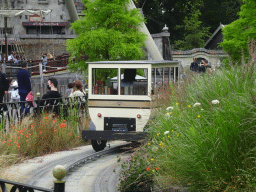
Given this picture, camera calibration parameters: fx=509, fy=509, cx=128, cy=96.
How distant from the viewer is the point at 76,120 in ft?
45.5

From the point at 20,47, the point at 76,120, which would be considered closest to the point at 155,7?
the point at 20,47

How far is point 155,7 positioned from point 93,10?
36.3m

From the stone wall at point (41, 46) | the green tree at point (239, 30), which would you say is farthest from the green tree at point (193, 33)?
the green tree at point (239, 30)

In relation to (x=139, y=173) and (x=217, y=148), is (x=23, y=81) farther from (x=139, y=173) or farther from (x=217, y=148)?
(x=217, y=148)

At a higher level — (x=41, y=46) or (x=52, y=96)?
(x=41, y=46)

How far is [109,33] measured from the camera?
18203 millimetres

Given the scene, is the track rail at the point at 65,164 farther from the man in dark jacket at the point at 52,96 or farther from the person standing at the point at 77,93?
the person standing at the point at 77,93

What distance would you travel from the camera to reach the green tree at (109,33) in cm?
1806

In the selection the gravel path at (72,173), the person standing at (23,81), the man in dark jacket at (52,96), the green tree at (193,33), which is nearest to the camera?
the gravel path at (72,173)

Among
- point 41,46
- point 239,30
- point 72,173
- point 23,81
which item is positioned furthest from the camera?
point 41,46

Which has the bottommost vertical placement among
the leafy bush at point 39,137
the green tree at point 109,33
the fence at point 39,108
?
the leafy bush at point 39,137

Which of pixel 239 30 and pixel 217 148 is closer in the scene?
pixel 217 148

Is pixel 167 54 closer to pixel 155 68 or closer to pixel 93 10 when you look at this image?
pixel 93 10

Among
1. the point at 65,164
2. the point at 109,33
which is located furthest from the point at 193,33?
the point at 65,164
